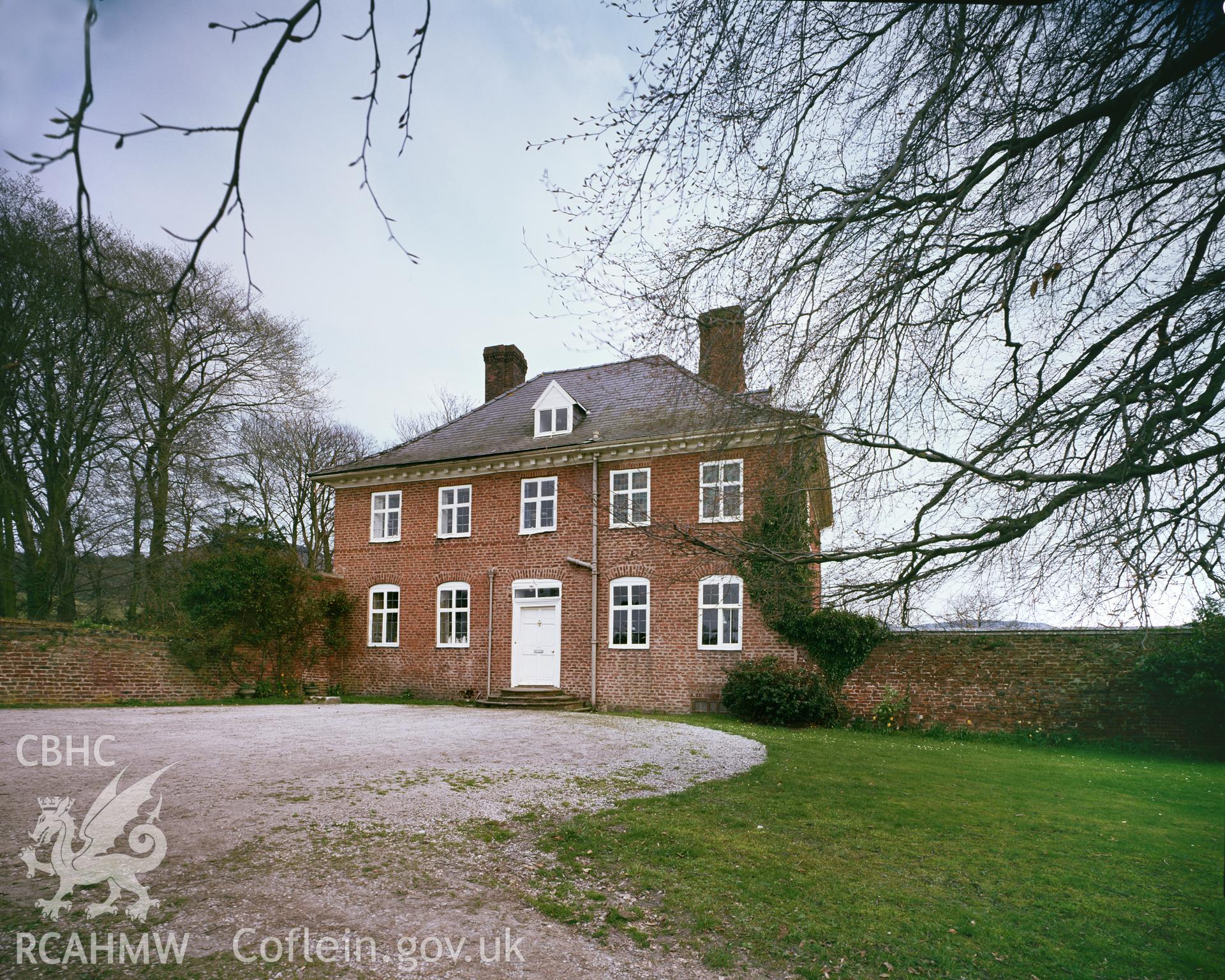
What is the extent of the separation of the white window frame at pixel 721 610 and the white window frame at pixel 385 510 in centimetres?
951

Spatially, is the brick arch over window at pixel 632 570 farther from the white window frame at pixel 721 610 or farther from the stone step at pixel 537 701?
the stone step at pixel 537 701

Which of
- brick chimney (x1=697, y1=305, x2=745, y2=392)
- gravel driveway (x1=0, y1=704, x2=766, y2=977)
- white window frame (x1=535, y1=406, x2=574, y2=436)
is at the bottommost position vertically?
gravel driveway (x1=0, y1=704, x2=766, y2=977)

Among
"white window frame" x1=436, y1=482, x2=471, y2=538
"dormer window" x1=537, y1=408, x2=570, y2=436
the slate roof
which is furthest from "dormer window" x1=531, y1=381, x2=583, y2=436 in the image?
"white window frame" x1=436, y1=482, x2=471, y2=538

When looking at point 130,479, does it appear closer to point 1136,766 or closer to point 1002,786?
point 1002,786

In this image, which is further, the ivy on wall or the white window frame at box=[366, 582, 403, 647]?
the white window frame at box=[366, 582, 403, 647]

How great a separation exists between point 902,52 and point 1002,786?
8069mm

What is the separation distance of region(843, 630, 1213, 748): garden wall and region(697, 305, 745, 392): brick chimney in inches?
464

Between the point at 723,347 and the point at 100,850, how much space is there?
5.38 m

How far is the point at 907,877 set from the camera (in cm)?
506

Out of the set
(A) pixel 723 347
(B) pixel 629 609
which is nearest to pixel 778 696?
(B) pixel 629 609

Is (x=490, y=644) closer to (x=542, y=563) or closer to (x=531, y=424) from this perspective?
(x=542, y=563)

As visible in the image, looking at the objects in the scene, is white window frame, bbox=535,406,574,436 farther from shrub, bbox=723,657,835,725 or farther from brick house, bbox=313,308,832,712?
shrub, bbox=723,657,835,725

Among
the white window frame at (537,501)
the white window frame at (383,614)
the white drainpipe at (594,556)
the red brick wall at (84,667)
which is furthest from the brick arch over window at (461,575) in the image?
the red brick wall at (84,667)

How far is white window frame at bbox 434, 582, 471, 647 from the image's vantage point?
67.0 feet
